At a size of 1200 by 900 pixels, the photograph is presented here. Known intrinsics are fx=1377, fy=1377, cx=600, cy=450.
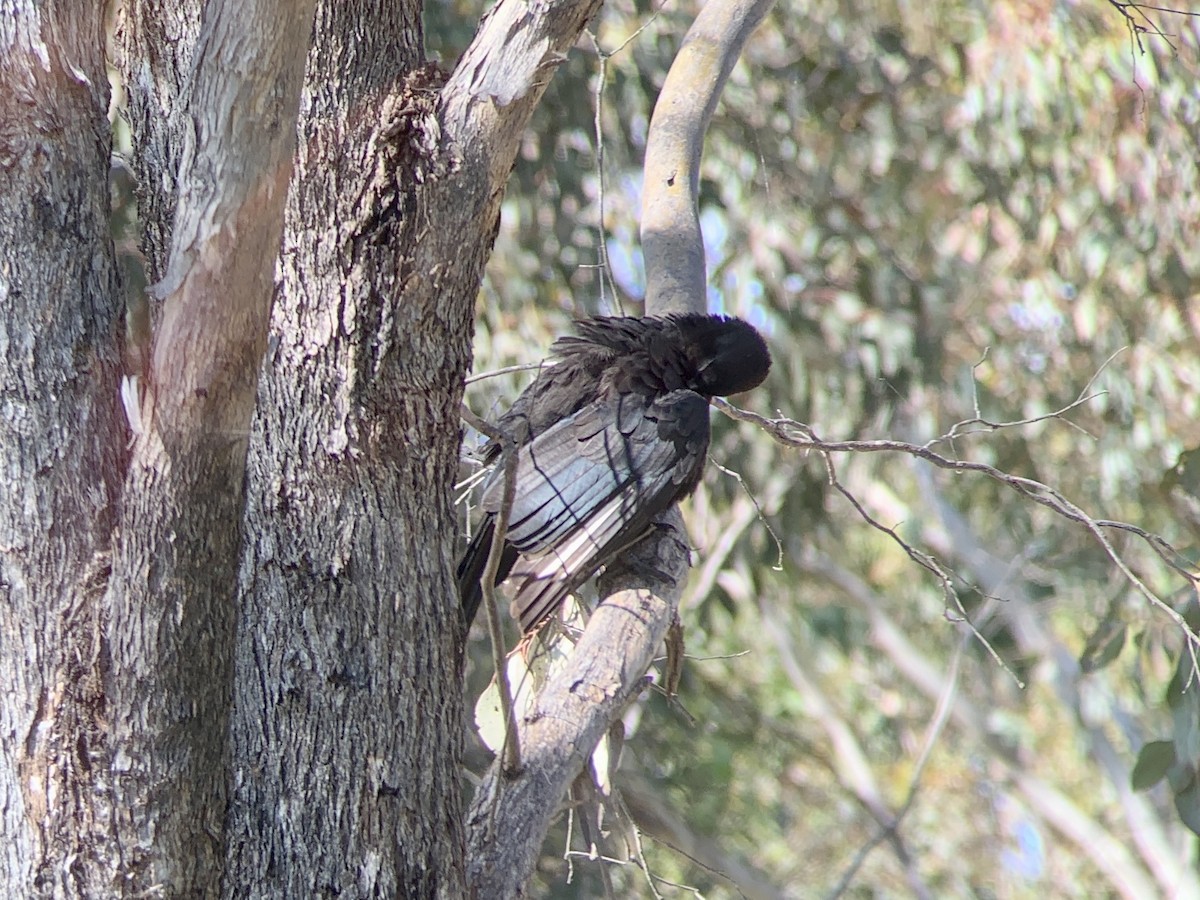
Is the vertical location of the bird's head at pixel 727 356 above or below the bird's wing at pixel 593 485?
above

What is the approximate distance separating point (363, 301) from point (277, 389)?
20 centimetres

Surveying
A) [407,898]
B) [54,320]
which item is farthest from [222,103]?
[407,898]

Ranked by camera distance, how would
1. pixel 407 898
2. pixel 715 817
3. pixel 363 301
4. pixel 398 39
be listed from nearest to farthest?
pixel 407 898 < pixel 363 301 < pixel 398 39 < pixel 715 817

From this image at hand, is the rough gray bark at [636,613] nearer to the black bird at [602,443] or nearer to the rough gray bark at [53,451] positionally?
the black bird at [602,443]

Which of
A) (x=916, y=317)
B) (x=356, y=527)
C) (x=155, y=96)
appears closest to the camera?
(x=356, y=527)

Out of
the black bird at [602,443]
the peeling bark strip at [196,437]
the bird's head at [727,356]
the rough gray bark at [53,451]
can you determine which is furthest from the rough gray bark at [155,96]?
the bird's head at [727,356]

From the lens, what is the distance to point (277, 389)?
2.16 metres

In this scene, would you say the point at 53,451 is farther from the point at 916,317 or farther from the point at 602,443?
the point at 916,317

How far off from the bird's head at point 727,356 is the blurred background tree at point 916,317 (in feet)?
3.75

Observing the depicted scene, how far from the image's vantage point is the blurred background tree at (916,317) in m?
6.23

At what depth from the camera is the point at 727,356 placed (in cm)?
425

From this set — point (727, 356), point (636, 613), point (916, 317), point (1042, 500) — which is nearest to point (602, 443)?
point (727, 356)

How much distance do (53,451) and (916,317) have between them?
18.2 feet

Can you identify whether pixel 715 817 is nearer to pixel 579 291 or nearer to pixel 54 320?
pixel 579 291
